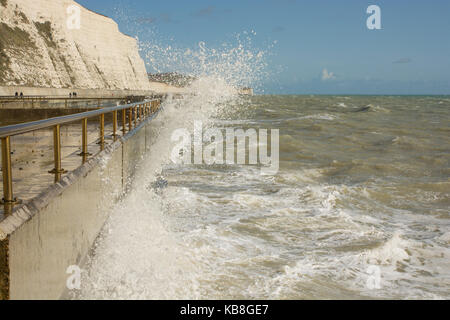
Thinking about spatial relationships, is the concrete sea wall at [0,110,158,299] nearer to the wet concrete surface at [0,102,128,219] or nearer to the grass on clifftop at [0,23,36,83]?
the wet concrete surface at [0,102,128,219]

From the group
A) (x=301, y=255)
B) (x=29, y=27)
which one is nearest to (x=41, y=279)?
(x=301, y=255)

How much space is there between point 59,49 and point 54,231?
72390 millimetres

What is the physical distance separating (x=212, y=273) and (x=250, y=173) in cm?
722

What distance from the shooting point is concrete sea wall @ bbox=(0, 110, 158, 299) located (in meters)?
2.71

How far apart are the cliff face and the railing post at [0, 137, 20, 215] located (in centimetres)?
5014

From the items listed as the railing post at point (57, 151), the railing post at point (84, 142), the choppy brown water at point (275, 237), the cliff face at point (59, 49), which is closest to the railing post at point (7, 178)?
the railing post at point (57, 151)

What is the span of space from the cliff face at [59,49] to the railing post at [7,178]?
50.1m

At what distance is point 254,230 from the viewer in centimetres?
695

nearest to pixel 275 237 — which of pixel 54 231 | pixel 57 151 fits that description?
pixel 57 151

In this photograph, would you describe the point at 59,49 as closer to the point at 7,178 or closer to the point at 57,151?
the point at 57,151

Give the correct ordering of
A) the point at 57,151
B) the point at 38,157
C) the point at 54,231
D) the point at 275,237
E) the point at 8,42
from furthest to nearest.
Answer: the point at 8,42 < the point at 275,237 < the point at 38,157 < the point at 57,151 < the point at 54,231

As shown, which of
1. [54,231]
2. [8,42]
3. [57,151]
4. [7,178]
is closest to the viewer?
[7,178]

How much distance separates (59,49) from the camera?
69.1m

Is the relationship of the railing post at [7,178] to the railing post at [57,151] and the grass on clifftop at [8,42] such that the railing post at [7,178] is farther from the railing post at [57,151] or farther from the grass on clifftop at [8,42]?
the grass on clifftop at [8,42]
